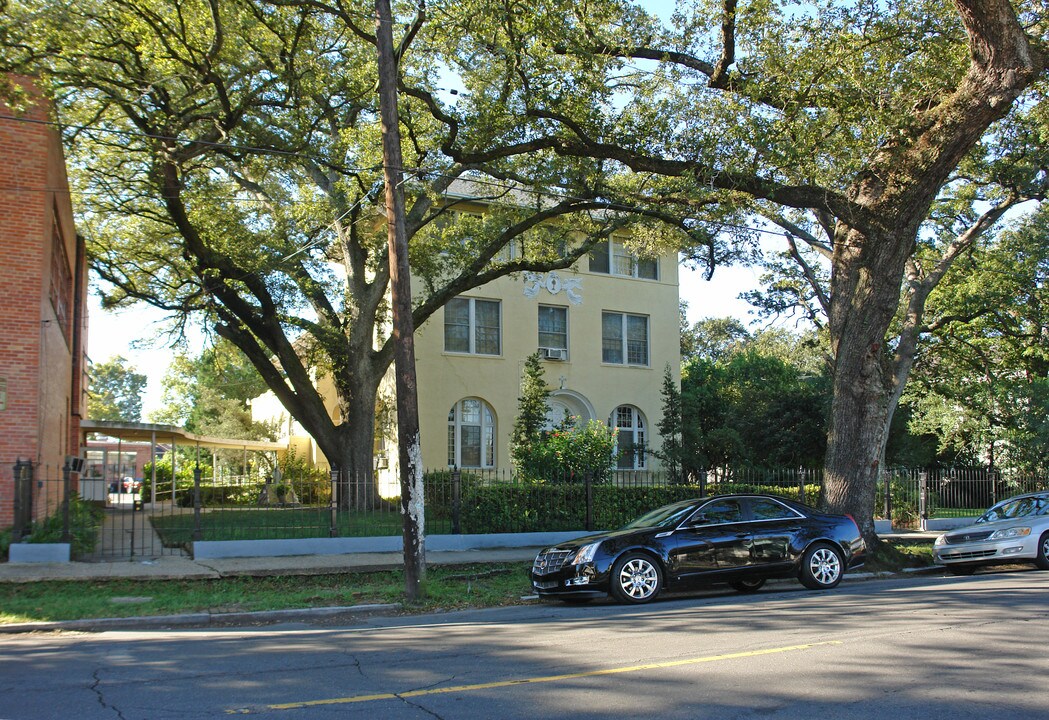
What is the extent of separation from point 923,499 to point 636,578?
15861mm

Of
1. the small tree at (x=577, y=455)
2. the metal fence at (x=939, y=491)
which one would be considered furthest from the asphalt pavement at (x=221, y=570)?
the metal fence at (x=939, y=491)

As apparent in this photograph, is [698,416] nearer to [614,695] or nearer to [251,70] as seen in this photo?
[251,70]

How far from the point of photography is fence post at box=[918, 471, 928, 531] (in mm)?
24062

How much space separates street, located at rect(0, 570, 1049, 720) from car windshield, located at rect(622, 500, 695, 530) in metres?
1.60

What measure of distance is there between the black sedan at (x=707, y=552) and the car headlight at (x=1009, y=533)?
12.0 ft

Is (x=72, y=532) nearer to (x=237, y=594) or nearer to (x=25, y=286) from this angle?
(x=237, y=594)

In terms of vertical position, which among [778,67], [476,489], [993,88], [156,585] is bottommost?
[156,585]

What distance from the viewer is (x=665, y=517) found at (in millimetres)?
12461

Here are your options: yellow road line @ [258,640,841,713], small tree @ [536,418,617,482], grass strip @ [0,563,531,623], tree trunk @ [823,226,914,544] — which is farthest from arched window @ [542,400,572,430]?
yellow road line @ [258,640,841,713]

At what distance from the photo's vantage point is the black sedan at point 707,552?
38.1 ft

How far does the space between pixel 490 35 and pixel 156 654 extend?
→ 12.4m

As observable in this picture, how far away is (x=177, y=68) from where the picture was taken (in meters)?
18.1

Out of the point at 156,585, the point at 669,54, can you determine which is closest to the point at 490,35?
the point at 669,54

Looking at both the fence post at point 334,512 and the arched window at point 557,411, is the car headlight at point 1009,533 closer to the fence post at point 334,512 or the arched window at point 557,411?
the fence post at point 334,512
